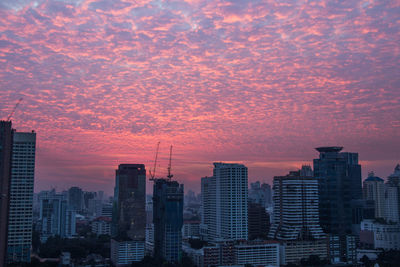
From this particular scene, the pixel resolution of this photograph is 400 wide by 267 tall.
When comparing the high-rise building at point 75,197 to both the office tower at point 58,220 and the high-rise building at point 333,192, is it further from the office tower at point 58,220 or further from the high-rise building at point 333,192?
the high-rise building at point 333,192

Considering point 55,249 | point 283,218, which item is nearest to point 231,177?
point 283,218

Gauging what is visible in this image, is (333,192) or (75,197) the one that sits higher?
(333,192)

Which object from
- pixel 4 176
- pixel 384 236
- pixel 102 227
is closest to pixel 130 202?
pixel 102 227

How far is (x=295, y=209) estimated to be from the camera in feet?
163

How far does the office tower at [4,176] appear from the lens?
87.5ft

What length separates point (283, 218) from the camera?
5069 centimetres

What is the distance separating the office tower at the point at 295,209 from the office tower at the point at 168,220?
1346 cm

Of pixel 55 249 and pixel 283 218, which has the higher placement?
pixel 283 218

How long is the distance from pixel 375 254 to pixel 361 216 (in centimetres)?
1750

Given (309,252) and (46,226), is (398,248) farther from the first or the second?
(46,226)

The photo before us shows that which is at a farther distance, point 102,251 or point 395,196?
point 395,196

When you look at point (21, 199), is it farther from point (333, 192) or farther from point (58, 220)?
point (333, 192)

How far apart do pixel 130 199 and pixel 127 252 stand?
33.0 m

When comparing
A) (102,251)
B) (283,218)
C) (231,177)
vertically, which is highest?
(231,177)
